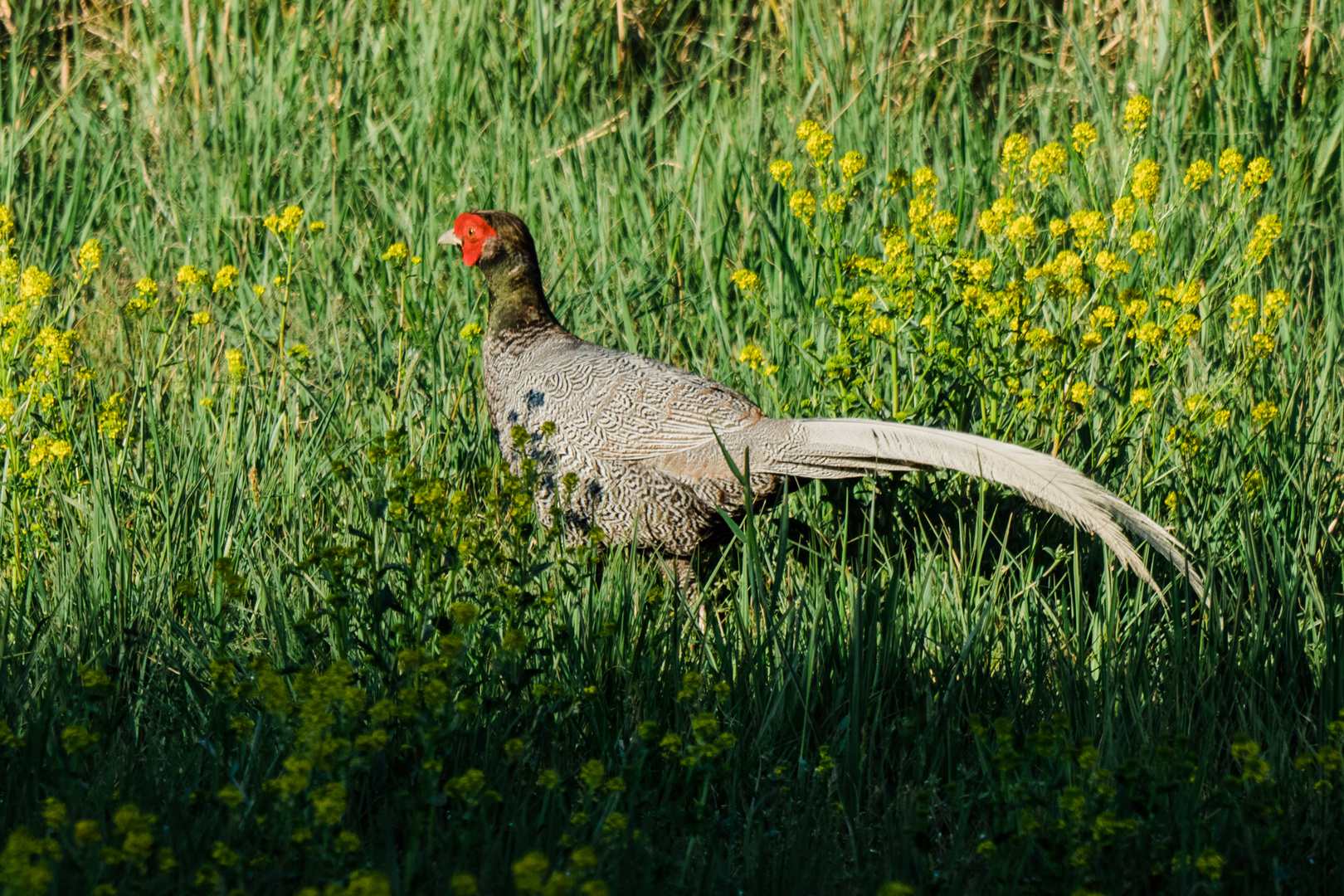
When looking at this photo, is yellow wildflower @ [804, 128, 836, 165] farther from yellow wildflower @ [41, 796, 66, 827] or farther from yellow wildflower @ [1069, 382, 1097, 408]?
yellow wildflower @ [41, 796, 66, 827]

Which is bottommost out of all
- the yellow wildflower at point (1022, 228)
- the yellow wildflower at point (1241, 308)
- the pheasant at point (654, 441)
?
the pheasant at point (654, 441)

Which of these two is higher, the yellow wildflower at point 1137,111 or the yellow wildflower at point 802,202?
the yellow wildflower at point 1137,111

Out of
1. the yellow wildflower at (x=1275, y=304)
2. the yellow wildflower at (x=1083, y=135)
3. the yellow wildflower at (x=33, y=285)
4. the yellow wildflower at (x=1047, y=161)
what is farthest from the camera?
the yellow wildflower at (x=1083, y=135)


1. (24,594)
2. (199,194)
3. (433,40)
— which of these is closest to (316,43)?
(433,40)

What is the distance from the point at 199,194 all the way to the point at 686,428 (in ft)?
9.60

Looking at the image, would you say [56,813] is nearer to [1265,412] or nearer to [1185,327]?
[1185,327]

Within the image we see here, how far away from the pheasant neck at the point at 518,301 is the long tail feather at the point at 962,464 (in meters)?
1.18

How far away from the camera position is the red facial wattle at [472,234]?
446 centimetres

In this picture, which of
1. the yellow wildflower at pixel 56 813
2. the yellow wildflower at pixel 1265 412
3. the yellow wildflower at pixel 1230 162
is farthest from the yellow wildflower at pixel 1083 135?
the yellow wildflower at pixel 56 813

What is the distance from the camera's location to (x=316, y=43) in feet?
20.6

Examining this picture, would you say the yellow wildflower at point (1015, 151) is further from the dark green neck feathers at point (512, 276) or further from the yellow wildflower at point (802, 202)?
the dark green neck feathers at point (512, 276)

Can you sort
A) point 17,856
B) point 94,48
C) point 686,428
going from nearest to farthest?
point 17,856, point 686,428, point 94,48

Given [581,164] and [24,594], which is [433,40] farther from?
[24,594]

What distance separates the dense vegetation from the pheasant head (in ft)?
0.60
